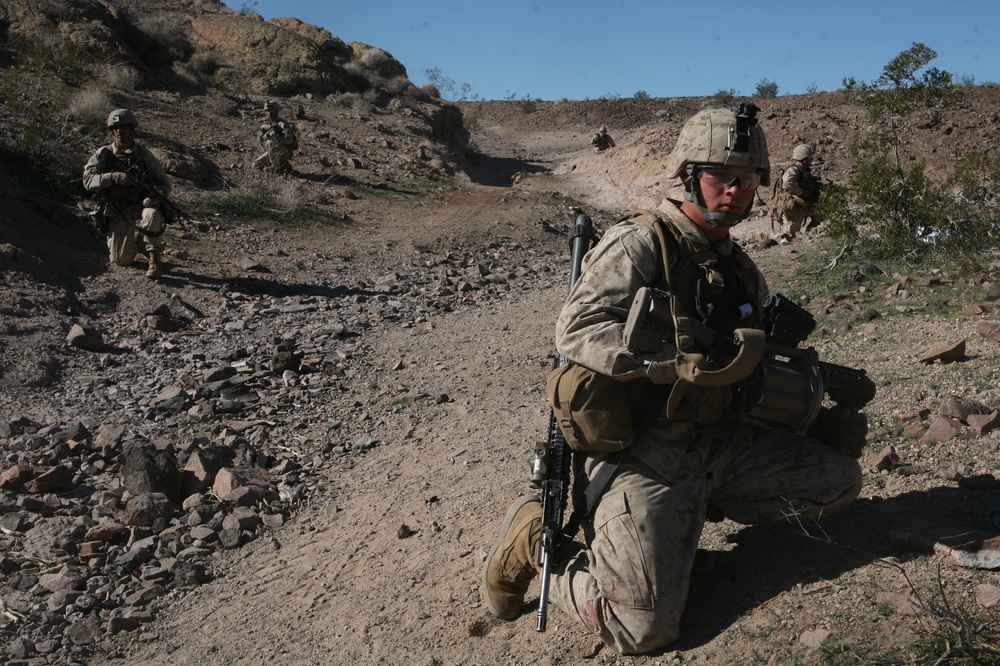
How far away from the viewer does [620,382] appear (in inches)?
114

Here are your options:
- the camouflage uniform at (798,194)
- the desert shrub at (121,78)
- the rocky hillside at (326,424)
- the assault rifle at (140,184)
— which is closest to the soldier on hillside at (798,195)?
the camouflage uniform at (798,194)

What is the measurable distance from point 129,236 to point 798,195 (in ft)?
24.0

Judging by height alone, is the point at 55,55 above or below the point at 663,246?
above

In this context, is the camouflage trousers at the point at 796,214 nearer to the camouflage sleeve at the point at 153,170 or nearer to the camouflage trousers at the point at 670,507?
the camouflage sleeve at the point at 153,170

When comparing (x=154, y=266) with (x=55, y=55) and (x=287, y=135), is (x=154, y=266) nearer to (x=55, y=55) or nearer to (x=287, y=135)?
(x=287, y=135)

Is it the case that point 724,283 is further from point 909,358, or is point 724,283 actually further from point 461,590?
point 909,358

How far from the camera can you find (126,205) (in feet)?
28.7

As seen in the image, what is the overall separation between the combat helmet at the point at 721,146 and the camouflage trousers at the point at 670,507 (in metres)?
0.79

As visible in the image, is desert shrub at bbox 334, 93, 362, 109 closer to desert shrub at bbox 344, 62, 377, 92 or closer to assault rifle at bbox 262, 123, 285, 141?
desert shrub at bbox 344, 62, 377, 92

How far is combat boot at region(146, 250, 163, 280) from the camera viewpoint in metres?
8.82

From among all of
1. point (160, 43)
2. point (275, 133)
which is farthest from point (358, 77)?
point (275, 133)

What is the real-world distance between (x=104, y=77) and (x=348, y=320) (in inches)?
414

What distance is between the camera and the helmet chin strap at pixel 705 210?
3049mm

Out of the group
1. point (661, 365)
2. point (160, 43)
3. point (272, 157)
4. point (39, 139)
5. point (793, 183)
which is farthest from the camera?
point (160, 43)
